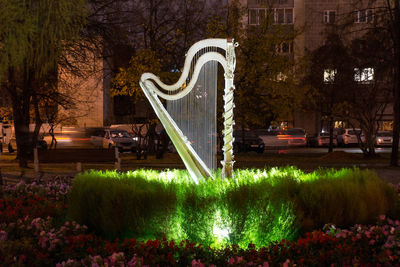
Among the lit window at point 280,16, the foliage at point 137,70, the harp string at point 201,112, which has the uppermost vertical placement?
the lit window at point 280,16

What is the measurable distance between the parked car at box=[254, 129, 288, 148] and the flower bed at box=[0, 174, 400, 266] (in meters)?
34.1

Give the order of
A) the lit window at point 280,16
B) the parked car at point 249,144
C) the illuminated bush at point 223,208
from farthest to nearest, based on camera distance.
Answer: the parked car at point 249,144 < the lit window at point 280,16 < the illuminated bush at point 223,208

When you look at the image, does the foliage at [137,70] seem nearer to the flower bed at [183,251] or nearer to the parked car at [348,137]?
the flower bed at [183,251]

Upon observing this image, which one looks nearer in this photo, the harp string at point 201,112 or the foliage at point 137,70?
the harp string at point 201,112

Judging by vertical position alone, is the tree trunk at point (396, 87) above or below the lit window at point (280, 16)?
below

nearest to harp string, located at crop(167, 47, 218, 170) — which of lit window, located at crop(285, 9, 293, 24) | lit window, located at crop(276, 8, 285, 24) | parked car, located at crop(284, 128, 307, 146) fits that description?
lit window, located at crop(276, 8, 285, 24)

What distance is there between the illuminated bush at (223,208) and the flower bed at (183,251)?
1.41ft

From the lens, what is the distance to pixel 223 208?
6020mm

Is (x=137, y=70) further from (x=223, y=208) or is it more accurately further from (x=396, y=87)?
(x=223, y=208)

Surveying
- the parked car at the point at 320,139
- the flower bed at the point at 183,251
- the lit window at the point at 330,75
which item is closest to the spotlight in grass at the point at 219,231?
the flower bed at the point at 183,251

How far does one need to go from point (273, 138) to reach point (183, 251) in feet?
117

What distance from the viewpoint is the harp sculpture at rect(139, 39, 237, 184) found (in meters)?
7.39

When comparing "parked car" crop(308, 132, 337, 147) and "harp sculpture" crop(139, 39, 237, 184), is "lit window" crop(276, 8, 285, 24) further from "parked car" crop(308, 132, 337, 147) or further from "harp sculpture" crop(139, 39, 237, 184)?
"harp sculpture" crop(139, 39, 237, 184)

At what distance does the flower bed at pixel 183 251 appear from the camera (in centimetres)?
479
